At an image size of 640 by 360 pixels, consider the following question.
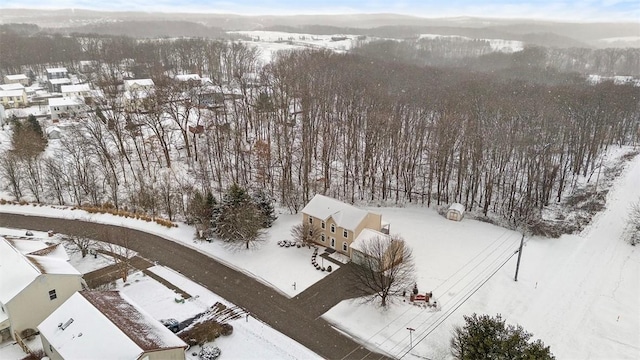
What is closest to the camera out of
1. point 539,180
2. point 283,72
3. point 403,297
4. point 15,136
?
point 403,297

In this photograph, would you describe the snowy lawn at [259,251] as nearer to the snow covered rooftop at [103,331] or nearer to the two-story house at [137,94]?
the snow covered rooftop at [103,331]

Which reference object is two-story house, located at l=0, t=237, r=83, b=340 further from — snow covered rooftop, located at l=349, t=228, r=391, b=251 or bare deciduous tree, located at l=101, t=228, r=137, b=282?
snow covered rooftop, located at l=349, t=228, r=391, b=251

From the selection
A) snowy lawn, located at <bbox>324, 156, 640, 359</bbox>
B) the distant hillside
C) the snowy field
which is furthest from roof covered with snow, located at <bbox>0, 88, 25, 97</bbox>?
the distant hillside

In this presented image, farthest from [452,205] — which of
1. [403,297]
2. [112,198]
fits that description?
[112,198]

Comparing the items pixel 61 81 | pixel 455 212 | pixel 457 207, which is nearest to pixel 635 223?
pixel 457 207

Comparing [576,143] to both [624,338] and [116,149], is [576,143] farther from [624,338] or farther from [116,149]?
[116,149]
